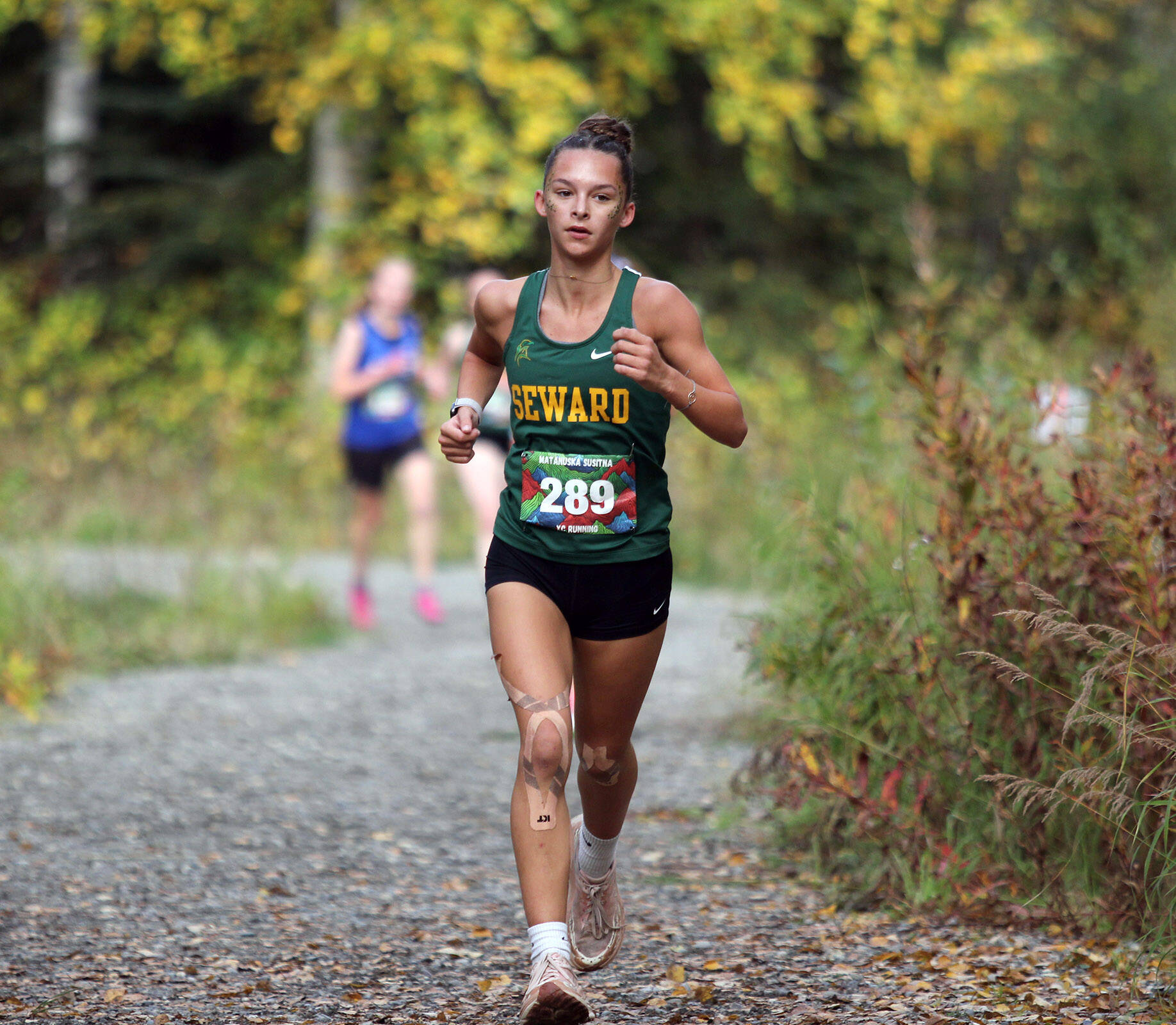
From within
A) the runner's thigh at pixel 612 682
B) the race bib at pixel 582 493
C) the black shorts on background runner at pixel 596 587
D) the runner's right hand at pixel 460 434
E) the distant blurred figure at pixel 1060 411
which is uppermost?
the distant blurred figure at pixel 1060 411

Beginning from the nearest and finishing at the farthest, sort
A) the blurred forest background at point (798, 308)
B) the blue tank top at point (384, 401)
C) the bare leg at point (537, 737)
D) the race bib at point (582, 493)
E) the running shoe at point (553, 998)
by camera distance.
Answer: the running shoe at point (553, 998), the bare leg at point (537, 737), the race bib at point (582, 493), the blurred forest background at point (798, 308), the blue tank top at point (384, 401)

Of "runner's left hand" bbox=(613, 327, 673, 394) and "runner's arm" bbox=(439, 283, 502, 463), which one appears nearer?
"runner's left hand" bbox=(613, 327, 673, 394)

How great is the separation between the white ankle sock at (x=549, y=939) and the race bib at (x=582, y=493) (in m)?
0.79

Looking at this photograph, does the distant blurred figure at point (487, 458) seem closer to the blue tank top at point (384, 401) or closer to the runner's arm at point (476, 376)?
the blue tank top at point (384, 401)

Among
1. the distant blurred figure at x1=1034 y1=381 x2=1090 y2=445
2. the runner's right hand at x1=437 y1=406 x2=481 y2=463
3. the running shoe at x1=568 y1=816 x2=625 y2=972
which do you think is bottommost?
the running shoe at x1=568 y1=816 x2=625 y2=972

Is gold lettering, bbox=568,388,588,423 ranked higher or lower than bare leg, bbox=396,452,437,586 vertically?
higher

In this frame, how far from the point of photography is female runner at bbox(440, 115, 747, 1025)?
312 cm

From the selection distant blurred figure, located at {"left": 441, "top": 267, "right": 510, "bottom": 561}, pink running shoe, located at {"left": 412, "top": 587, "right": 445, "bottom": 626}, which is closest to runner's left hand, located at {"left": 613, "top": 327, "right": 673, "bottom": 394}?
distant blurred figure, located at {"left": 441, "top": 267, "right": 510, "bottom": 561}

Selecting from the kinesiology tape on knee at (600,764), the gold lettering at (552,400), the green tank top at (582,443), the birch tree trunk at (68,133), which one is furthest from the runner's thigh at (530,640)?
the birch tree trunk at (68,133)

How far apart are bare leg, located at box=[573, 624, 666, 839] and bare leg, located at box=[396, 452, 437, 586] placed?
17.2 ft

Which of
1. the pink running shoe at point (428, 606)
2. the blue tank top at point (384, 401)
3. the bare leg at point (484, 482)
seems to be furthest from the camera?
the pink running shoe at point (428, 606)

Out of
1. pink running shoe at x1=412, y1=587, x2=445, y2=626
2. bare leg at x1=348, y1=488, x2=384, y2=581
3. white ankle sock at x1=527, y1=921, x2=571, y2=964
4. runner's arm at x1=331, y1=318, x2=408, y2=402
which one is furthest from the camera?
pink running shoe at x1=412, y1=587, x2=445, y2=626

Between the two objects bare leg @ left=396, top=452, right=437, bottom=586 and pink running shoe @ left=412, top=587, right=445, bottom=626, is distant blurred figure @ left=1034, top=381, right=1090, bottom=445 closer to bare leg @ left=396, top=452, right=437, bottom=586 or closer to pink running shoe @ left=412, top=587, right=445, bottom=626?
bare leg @ left=396, top=452, right=437, bottom=586

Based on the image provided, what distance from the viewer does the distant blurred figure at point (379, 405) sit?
8.26 meters
